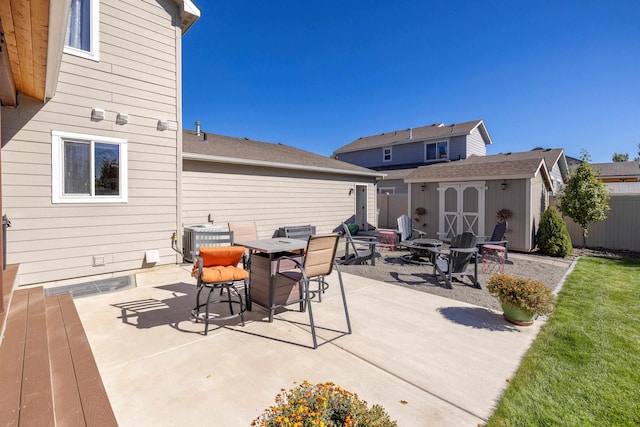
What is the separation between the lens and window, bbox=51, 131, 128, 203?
5.07m

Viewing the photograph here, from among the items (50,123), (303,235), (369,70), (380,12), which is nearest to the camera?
(50,123)

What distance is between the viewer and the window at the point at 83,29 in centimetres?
522

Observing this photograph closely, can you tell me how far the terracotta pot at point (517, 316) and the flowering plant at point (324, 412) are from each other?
3.18 metres

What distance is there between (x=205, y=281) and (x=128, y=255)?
357 cm

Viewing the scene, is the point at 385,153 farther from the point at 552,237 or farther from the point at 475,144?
the point at 552,237

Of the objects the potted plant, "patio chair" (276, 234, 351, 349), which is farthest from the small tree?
"patio chair" (276, 234, 351, 349)

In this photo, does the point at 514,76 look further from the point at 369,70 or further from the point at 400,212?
the point at 400,212

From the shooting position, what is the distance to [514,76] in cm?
1138

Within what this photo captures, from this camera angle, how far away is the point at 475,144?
19859 mm

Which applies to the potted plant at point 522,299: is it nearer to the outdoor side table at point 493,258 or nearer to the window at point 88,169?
the outdoor side table at point 493,258

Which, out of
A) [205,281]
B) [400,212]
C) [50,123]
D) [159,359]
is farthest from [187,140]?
[400,212]

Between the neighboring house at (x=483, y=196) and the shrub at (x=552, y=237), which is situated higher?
the neighboring house at (x=483, y=196)

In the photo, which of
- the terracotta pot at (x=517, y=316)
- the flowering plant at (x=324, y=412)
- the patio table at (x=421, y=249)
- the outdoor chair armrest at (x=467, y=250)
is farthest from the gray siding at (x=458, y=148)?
the flowering plant at (x=324, y=412)

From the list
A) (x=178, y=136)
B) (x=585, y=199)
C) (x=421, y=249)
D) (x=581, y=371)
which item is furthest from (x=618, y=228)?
(x=178, y=136)
